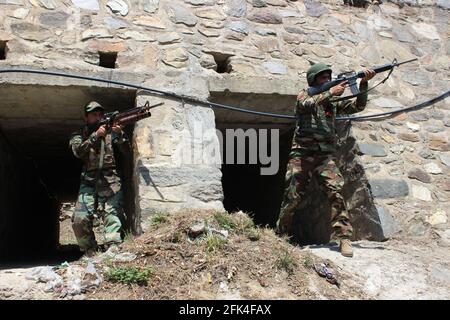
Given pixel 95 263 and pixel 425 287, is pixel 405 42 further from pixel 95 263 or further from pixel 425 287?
pixel 95 263

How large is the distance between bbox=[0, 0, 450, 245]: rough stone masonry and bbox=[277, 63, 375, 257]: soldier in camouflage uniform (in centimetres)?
58

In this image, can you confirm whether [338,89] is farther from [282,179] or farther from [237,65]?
[282,179]

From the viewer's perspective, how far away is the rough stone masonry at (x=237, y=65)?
4.91m

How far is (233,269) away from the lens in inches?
148

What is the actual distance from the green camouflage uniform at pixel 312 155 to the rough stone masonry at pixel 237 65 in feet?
1.91

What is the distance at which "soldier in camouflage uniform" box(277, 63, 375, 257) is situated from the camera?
184 inches

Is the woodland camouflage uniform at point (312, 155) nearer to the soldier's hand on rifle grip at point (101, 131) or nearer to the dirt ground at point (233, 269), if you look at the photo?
the dirt ground at point (233, 269)

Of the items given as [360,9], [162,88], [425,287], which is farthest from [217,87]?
[425,287]

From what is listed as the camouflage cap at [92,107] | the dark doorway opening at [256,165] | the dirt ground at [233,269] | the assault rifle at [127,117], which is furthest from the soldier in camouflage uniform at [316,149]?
the camouflage cap at [92,107]

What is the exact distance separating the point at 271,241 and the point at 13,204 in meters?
3.82

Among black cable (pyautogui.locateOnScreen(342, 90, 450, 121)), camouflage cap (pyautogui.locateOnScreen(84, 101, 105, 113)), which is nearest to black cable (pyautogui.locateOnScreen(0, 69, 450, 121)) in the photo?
black cable (pyautogui.locateOnScreen(342, 90, 450, 121))

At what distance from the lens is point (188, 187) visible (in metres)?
4.76

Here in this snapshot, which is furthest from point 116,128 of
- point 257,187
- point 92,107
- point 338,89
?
point 257,187

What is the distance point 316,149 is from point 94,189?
1.92 m
